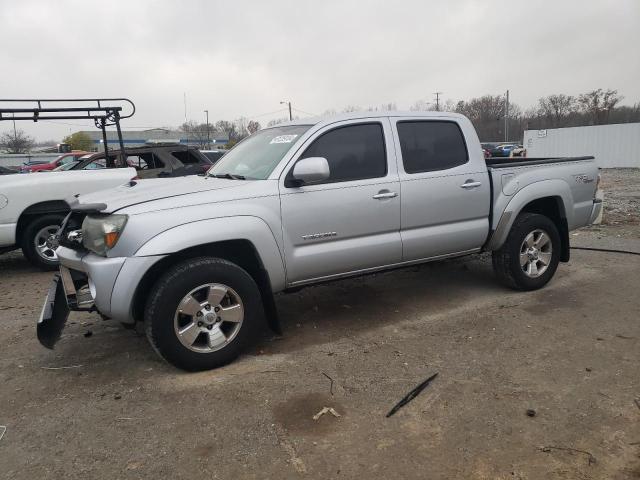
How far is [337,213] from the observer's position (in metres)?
4.07

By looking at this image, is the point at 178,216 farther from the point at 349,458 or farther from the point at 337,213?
the point at 349,458

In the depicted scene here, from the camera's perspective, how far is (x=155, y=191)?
3910mm

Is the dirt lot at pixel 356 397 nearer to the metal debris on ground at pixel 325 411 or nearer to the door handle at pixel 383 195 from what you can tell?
the metal debris on ground at pixel 325 411

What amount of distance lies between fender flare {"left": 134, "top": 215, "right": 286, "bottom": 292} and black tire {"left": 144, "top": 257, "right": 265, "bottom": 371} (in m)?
0.17

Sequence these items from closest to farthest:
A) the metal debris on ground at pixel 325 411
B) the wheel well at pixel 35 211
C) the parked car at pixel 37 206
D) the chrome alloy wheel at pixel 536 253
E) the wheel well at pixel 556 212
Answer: the metal debris on ground at pixel 325 411
the chrome alloy wheel at pixel 536 253
the wheel well at pixel 556 212
the parked car at pixel 37 206
the wheel well at pixel 35 211

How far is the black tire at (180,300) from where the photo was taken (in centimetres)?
344

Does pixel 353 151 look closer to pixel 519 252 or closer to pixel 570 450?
pixel 519 252

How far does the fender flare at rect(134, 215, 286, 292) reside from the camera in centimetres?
341

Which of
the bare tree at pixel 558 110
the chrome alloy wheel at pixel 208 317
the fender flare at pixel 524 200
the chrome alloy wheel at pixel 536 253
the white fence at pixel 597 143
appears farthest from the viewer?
the bare tree at pixel 558 110

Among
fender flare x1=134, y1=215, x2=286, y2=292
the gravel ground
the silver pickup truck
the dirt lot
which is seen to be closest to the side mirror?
the silver pickup truck

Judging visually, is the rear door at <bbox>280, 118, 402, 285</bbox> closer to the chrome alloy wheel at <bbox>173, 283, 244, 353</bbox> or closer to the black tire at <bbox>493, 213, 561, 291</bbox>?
the chrome alloy wheel at <bbox>173, 283, 244, 353</bbox>

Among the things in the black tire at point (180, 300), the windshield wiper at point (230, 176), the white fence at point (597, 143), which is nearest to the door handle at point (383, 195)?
the windshield wiper at point (230, 176)

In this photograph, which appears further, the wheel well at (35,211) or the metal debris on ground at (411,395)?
the wheel well at (35,211)

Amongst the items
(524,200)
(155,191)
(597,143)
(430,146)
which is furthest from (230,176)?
(597,143)
